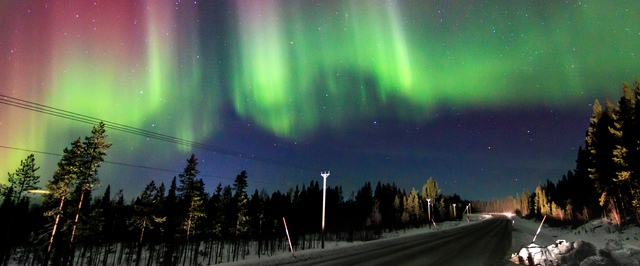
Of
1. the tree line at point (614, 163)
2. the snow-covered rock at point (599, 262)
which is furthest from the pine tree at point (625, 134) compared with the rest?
the snow-covered rock at point (599, 262)

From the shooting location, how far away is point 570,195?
75438mm

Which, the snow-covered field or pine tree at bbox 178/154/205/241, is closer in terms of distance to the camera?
the snow-covered field

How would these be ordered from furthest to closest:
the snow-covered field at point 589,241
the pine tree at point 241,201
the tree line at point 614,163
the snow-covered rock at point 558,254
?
the pine tree at point 241,201 < the tree line at point 614,163 < the snow-covered rock at point 558,254 < the snow-covered field at point 589,241

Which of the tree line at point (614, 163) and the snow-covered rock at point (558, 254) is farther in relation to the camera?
the tree line at point (614, 163)

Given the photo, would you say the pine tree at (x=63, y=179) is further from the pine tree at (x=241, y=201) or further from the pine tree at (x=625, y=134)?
the pine tree at (x=625, y=134)

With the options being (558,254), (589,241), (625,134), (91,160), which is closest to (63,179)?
(91,160)

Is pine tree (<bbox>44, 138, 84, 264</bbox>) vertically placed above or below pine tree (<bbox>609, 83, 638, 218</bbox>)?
below

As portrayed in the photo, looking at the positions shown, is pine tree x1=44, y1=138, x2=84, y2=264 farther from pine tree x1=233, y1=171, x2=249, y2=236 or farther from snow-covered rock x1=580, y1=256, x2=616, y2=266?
snow-covered rock x1=580, y1=256, x2=616, y2=266

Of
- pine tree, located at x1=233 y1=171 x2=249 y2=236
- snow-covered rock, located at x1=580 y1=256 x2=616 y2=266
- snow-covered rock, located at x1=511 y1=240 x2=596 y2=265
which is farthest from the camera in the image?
pine tree, located at x1=233 y1=171 x2=249 y2=236

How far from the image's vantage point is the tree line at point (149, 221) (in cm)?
3575

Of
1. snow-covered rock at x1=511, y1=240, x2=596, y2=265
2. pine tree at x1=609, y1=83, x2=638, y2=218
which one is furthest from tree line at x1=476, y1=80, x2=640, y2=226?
snow-covered rock at x1=511, y1=240, x2=596, y2=265

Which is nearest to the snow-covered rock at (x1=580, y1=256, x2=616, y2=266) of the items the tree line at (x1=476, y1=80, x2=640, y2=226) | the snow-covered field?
the snow-covered field

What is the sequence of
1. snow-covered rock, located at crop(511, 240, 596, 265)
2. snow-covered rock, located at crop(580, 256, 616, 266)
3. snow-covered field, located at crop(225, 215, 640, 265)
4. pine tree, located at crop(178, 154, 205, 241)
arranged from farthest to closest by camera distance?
pine tree, located at crop(178, 154, 205, 241), snow-covered rock, located at crop(511, 240, 596, 265), snow-covered field, located at crop(225, 215, 640, 265), snow-covered rock, located at crop(580, 256, 616, 266)

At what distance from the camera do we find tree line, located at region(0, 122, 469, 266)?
1407 inches
